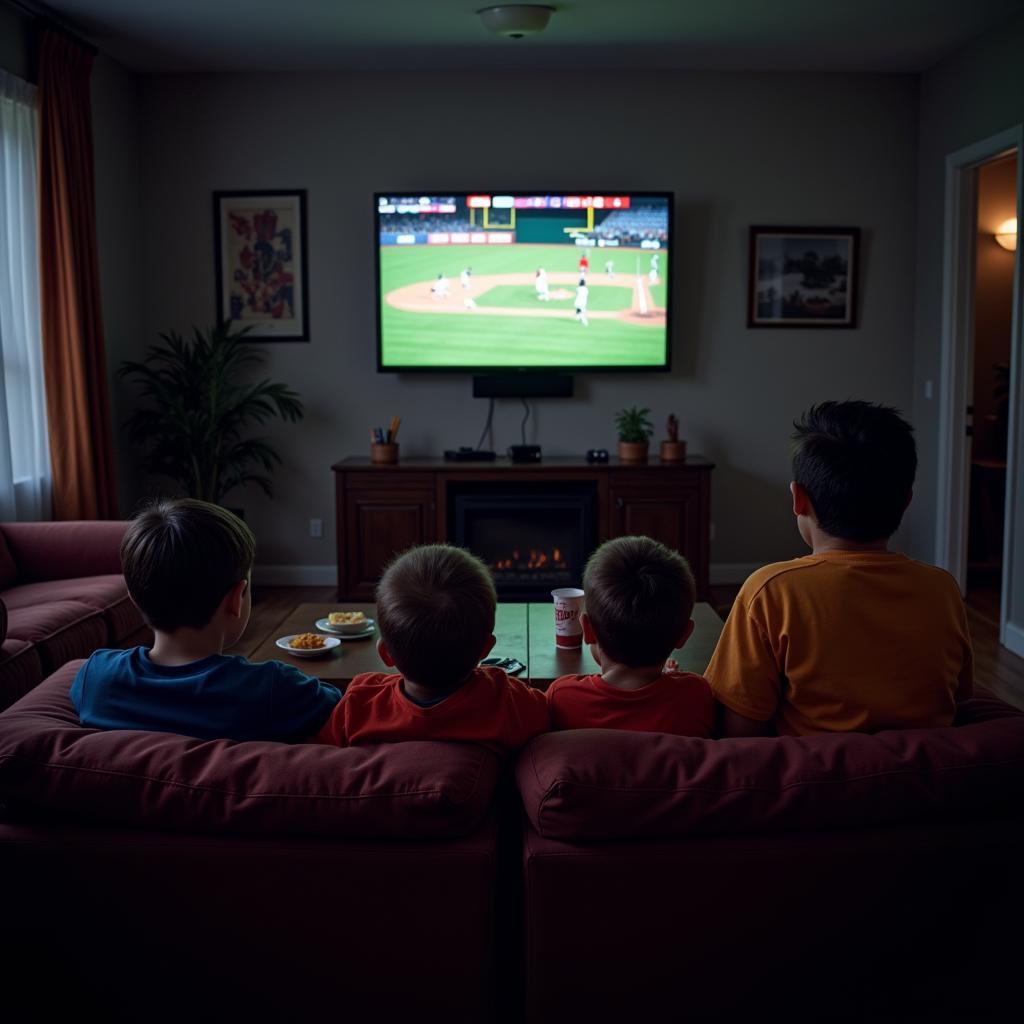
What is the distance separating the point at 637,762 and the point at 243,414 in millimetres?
4414

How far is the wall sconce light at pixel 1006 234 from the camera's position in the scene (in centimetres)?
585

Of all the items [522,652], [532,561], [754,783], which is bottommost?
[532,561]

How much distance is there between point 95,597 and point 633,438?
8.56 feet

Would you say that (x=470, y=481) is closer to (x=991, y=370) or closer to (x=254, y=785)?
(x=991, y=370)

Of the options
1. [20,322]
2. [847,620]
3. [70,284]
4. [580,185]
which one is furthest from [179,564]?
[580,185]

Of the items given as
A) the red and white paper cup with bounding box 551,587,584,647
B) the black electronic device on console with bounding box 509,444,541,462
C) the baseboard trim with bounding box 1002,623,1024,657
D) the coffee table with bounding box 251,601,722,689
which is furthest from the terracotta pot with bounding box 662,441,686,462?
the red and white paper cup with bounding box 551,587,584,647

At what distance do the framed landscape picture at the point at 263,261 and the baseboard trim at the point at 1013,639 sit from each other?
139 inches

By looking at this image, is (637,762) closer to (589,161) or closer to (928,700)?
(928,700)

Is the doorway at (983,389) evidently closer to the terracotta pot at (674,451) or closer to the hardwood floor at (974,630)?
the hardwood floor at (974,630)

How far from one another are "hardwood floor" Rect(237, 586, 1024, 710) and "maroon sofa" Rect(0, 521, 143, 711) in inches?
28.8

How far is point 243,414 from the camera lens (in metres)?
5.32

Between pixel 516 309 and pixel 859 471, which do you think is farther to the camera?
pixel 516 309

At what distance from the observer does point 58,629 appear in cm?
302

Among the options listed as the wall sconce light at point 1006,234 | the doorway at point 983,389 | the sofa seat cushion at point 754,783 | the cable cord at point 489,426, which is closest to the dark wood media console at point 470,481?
the cable cord at point 489,426
